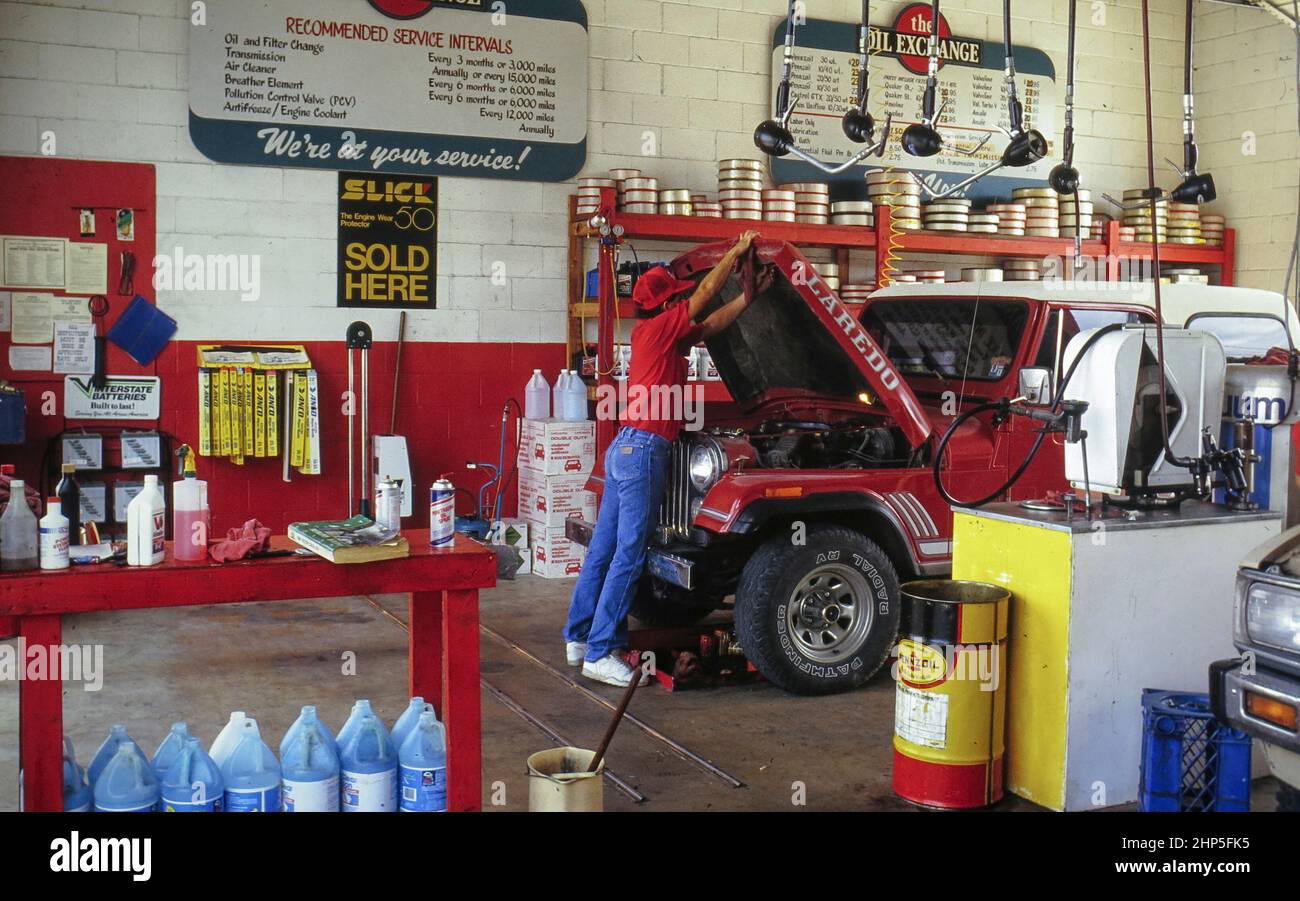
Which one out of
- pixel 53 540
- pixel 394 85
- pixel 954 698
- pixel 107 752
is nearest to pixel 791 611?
pixel 954 698

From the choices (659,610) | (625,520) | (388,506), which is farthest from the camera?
(659,610)

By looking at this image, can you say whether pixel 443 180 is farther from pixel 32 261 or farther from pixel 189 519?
pixel 189 519

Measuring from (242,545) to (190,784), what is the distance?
24.3 inches

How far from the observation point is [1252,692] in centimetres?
309

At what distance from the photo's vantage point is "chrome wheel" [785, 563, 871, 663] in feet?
17.2

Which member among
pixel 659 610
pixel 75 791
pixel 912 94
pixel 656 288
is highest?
pixel 912 94

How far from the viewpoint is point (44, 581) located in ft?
9.73

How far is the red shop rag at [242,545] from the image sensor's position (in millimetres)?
3213

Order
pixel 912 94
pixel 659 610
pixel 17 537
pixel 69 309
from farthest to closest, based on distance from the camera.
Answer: pixel 912 94 → pixel 69 309 → pixel 659 610 → pixel 17 537

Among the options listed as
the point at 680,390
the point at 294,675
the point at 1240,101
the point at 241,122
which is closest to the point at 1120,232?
the point at 1240,101

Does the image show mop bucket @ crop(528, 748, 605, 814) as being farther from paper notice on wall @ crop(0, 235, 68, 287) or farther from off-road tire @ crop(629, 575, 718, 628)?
paper notice on wall @ crop(0, 235, 68, 287)

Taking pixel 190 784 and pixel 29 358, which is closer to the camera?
pixel 190 784

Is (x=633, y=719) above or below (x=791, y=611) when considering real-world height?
below
